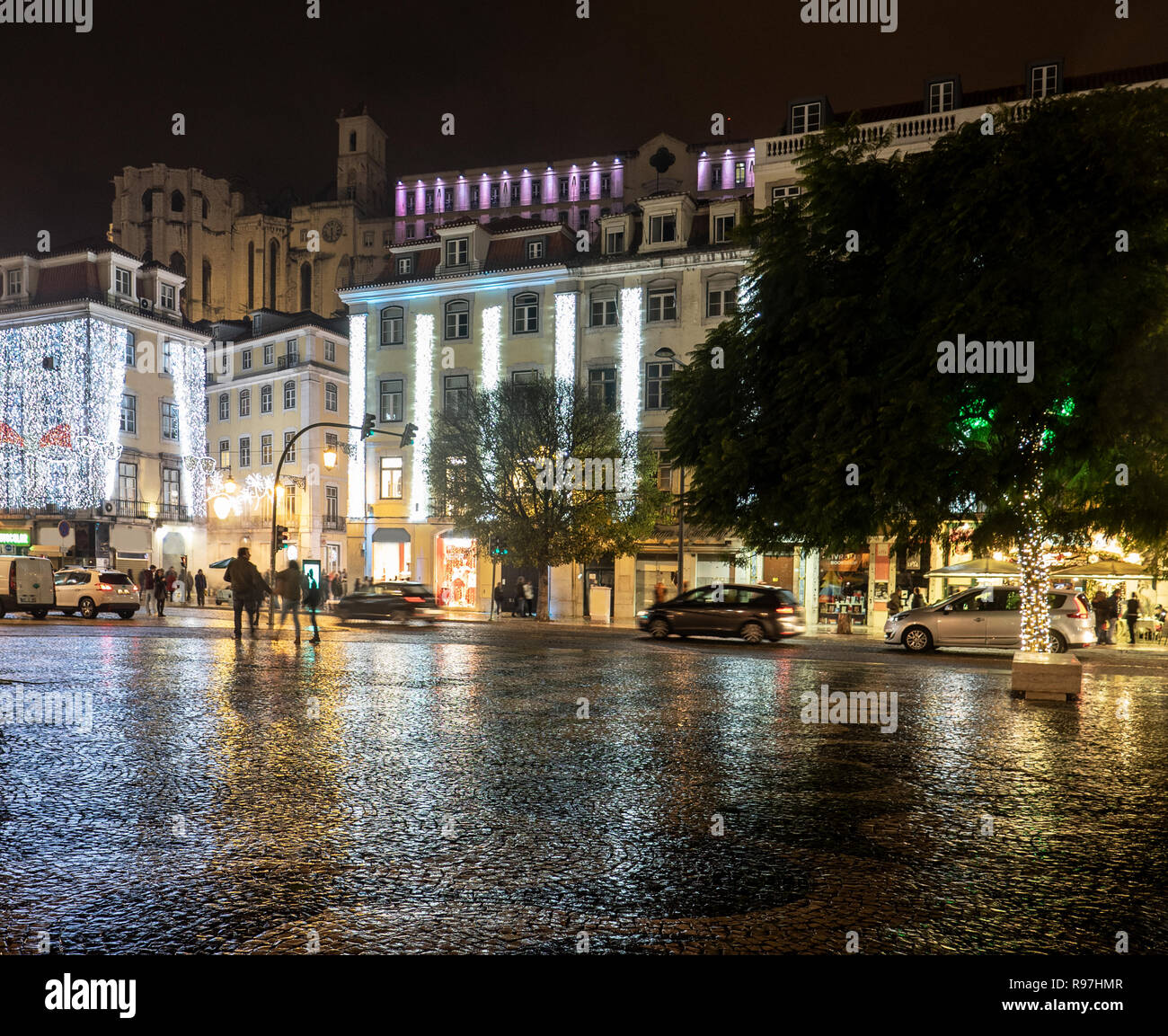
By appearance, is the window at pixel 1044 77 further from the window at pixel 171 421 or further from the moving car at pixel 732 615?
the window at pixel 171 421

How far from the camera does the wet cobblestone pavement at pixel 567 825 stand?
14.1 ft

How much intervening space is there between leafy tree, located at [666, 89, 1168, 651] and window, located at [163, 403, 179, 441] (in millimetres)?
46154

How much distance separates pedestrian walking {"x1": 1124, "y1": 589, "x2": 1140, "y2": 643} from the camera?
29234 mm

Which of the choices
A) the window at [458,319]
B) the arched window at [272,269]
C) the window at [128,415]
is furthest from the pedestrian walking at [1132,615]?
the arched window at [272,269]

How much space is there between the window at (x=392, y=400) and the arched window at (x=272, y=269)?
49075 mm

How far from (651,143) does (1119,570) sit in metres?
56.3

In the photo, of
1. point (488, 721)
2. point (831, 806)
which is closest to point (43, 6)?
point (488, 721)

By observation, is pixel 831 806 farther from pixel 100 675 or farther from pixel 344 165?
pixel 344 165

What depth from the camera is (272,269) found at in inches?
3469

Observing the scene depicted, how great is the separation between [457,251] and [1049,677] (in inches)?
1428

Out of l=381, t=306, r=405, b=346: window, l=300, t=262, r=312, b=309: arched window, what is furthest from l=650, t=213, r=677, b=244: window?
l=300, t=262, r=312, b=309: arched window

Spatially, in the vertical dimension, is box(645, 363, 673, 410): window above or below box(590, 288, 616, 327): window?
below

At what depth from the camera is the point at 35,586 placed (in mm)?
30188

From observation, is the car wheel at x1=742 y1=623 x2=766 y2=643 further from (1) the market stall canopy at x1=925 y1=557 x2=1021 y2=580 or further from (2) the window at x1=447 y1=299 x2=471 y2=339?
(2) the window at x1=447 y1=299 x2=471 y2=339
